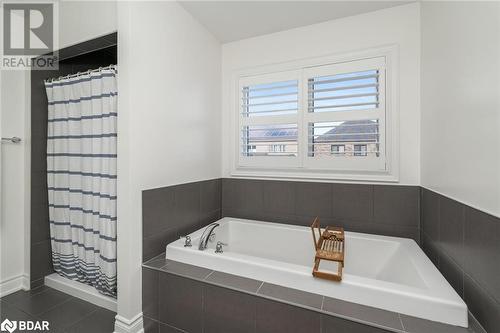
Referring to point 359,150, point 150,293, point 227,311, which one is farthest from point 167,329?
point 359,150

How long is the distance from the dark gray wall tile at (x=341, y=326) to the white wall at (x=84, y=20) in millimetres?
2215

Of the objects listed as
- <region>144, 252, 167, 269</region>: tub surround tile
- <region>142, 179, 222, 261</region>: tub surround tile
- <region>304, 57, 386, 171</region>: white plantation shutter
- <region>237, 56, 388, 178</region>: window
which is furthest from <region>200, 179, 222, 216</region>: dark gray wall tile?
<region>304, 57, 386, 171</region>: white plantation shutter

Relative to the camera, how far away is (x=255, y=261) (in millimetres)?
1407

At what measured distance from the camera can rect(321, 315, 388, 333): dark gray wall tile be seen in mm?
1019

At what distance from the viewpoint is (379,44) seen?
195 centimetres

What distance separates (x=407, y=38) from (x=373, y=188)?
127 cm

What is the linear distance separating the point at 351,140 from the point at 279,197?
2.84 feet

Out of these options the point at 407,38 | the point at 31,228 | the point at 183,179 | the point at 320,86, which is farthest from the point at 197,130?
the point at 407,38

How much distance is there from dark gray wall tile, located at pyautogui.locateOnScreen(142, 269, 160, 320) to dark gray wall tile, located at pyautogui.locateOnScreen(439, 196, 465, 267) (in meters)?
1.76

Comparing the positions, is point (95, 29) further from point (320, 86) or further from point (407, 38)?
point (407, 38)

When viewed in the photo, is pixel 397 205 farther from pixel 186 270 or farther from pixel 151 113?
pixel 151 113

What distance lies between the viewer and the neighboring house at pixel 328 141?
200cm

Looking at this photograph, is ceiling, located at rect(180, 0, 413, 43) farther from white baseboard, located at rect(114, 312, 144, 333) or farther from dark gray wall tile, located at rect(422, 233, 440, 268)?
white baseboard, located at rect(114, 312, 144, 333)

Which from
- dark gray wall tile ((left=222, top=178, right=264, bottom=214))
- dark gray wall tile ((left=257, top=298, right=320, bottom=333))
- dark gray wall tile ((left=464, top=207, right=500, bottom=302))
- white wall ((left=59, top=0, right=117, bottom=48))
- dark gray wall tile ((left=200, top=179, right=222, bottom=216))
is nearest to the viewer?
dark gray wall tile ((left=464, top=207, right=500, bottom=302))
